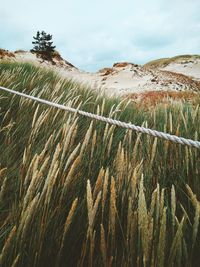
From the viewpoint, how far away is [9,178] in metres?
1.23

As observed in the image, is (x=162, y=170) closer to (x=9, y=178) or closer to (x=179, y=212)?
(x=179, y=212)

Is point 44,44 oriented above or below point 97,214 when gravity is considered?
above

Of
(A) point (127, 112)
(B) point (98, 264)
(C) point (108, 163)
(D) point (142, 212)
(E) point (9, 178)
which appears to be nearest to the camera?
(D) point (142, 212)

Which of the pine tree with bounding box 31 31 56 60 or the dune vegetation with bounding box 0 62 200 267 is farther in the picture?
the pine tree with bounding box 31 31 56 60

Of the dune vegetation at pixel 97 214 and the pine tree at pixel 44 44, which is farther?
the pine tree at pixel 44 44

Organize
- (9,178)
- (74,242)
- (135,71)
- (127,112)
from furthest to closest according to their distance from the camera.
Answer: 1. (135,71)
2. (127,112)
3. (9,178)
4. (74,242)

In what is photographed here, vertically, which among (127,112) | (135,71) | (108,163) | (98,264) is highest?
(135,71)

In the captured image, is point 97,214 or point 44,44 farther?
point 44,44

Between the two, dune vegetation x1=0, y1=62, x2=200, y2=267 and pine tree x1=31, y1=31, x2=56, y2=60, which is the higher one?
pine tree x1=31, y1=31, x2=56, y2=60

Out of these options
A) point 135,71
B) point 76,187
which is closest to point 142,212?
point 76,187

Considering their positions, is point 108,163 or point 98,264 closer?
point 98,264

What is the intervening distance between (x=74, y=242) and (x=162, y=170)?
0.68 metres

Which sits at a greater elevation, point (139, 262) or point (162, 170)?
point (162, 170)

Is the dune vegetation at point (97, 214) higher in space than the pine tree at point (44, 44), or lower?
lower
